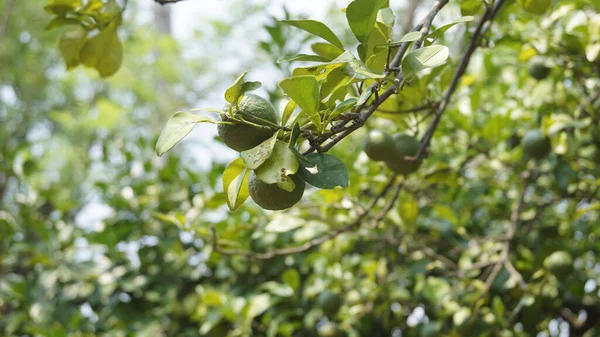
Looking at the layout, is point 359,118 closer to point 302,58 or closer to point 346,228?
point 302,58

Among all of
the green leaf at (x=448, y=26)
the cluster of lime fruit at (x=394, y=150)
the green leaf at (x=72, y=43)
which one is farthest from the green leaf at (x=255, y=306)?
the green leaf at (x=448, y=26)

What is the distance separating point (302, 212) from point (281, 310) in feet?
2.19

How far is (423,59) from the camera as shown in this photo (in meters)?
0.65

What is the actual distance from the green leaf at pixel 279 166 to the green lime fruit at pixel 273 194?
53mm

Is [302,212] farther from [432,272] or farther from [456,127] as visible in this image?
[432,272]

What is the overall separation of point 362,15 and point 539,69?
106cm

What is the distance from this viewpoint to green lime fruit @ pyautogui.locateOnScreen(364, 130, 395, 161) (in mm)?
966

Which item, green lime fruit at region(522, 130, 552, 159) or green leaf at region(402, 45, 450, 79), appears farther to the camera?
green lime fruit at region(522, 130, 552, 159)

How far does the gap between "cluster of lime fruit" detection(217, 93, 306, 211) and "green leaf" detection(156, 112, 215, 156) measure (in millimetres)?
39

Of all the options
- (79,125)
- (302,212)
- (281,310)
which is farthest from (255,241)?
(79,125)

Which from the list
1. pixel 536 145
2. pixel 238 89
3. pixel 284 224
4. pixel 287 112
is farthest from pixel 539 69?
pixel 238 89

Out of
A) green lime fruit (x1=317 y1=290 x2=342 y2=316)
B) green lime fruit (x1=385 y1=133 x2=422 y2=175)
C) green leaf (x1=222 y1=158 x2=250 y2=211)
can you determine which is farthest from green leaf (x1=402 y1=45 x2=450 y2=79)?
green lime fruit (x1=317 y1=290 x2=342 y2=316)

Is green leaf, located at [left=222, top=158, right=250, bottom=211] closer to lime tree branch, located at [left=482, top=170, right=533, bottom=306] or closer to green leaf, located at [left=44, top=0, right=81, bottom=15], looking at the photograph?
green leaf, located at [left=44, top=0, right=81, bottom=15]

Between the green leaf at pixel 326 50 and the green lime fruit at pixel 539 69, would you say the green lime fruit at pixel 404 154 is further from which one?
the green lime fruit at pixel 539 69
